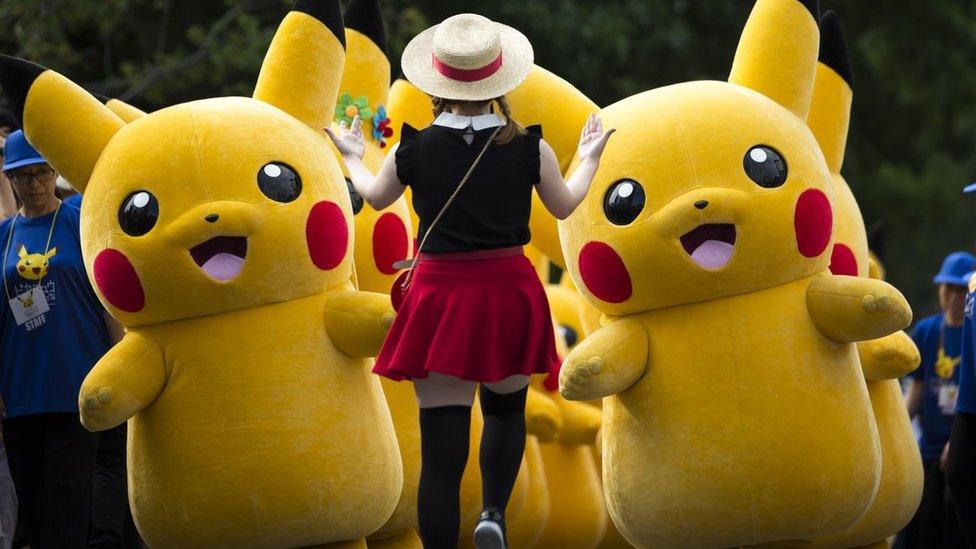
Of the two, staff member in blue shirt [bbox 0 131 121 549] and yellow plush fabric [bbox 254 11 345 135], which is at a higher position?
yellow plush fabric [bbox 254 11 345 135]

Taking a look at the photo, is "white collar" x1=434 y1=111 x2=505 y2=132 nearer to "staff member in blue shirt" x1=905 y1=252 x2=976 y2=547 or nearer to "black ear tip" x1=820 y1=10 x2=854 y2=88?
"black ear tip" x1=820 y1=10 x2=854 y2=88

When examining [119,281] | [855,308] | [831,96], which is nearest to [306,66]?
[119,281]

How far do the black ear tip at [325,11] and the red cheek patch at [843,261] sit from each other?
7.89 feet

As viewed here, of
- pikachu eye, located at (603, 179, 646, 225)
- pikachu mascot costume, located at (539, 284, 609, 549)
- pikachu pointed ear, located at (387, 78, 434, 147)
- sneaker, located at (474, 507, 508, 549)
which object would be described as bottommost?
pikachu mascot costume, located at (539, 284, 609, 549)

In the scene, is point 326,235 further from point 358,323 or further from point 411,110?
point 411,110

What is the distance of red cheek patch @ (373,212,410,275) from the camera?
26.1 ft

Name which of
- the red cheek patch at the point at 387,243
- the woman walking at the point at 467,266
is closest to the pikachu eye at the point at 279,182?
the woman walking at the point at 467,266

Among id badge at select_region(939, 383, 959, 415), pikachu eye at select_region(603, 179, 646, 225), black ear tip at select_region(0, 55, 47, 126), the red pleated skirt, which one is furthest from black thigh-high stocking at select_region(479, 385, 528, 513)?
id badge at select_region(939, 383, 959, 415)

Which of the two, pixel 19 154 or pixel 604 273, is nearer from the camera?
pixel 604 273

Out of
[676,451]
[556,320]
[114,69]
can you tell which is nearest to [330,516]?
[676,451]

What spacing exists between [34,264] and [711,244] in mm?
2914

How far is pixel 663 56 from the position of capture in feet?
63.4

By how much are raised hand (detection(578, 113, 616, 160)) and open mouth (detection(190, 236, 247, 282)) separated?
4.40ft

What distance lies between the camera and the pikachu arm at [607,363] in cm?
643
